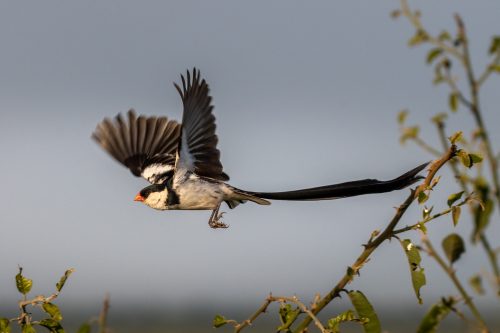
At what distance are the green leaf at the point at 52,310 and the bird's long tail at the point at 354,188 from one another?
113cm

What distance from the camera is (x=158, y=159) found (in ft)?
24.5

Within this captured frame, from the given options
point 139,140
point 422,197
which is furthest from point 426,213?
point 139,140

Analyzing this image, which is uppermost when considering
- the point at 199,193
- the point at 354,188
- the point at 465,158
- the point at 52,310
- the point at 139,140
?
the point at 139,140

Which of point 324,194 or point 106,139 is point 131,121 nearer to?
point 106,139

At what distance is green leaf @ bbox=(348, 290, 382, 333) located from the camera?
6.66ft

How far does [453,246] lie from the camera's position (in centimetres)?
116

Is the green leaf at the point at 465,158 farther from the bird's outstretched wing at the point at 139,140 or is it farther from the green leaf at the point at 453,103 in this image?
the bird's outstretched wing at the point at 139,140

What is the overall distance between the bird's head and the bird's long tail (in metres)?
2.04

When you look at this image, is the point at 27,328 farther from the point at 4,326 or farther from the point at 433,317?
the point at 433,317

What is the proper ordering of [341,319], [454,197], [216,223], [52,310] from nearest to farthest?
[454,197] → [341,319] → [52,310] → [216,223]

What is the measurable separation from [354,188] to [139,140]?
4.60 m

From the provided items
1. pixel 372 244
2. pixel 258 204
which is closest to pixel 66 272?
pixel 372 244

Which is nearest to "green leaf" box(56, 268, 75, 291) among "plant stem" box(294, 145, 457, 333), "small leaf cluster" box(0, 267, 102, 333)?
"small leaf cluster" box(0, 267, 102, 333)

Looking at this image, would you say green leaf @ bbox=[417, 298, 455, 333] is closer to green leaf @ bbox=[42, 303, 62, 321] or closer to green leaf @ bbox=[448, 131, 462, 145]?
green leaf @ bbox=[448, 131, 462, 145]
